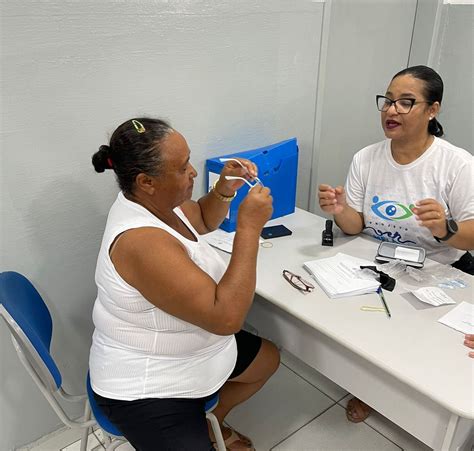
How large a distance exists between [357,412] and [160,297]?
1.27 metres

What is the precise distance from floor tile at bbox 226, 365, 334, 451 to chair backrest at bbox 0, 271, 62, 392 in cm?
94

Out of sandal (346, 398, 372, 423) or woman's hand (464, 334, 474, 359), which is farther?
sandal (346, 398, 372, 423)

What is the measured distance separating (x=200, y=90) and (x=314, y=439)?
59.1 inches

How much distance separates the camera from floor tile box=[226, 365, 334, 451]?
1897 millimetres

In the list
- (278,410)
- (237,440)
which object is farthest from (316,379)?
(237,440)

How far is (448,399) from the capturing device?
1.03 meters

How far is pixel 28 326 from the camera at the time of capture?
1.20 m

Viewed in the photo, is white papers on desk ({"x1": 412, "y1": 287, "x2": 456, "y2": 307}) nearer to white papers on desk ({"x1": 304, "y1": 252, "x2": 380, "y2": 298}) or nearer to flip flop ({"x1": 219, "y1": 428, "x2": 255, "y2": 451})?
white papers on desk ({"x1": 304, "y1": 252, "x2": 380, "y2": 298})

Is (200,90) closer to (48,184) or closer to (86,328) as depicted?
(48,184)

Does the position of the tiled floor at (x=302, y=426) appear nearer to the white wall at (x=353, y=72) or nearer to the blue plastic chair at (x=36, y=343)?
the blue plastic chair at (x=36, y=343)

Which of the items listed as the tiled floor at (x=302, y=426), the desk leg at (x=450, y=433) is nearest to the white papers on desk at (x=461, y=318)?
the desk leg at (x=450, y=433)

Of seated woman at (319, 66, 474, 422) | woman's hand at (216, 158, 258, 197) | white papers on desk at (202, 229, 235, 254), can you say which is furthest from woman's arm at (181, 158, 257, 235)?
seated woman at (319, 66, 474, 422)

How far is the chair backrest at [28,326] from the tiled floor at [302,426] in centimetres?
73

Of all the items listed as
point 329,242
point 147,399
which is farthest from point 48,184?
point 329,242
